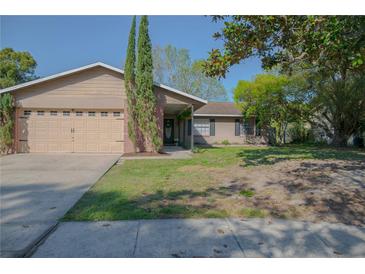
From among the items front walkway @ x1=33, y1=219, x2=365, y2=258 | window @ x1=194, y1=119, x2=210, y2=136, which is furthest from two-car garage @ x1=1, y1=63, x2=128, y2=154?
front walkway @ x1=33, y1=219, x2=365, y2=258

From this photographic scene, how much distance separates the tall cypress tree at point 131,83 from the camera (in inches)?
449

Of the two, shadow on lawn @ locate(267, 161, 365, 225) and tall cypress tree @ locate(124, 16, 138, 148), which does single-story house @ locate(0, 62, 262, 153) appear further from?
shadow on lawn @ locate(267, 161, 365, 225)

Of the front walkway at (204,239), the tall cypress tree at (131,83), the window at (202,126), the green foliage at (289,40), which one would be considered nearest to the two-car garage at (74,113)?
the tall cypress tree at (131,83)

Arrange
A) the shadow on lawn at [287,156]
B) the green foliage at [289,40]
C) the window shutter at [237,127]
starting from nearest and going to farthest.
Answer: the green foliage at [289,40], the shadow on lawn at [287,156], the window shutter at [237,127]

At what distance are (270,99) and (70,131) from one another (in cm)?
1366

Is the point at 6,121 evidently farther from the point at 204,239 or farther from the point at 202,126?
the point at 202,126

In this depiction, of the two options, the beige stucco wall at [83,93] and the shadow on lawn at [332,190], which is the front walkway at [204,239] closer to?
the shadow on lawn at [332,190]

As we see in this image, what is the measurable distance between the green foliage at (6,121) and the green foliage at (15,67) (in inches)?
566

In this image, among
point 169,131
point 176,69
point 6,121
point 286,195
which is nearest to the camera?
point 286,195

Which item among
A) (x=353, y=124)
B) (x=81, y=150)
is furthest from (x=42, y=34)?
(x=353, y=124)

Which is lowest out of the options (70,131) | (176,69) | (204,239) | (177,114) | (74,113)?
(204,239)

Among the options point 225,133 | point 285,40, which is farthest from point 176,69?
point 285,40

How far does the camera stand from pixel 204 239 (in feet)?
9.57

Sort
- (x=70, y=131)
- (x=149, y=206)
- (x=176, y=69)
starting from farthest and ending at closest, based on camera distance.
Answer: (x=176, y=69) < (x=70, y=131) < (x=149, y=206)
